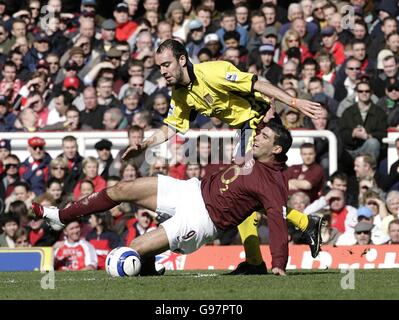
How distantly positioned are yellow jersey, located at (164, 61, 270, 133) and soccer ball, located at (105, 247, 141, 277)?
1.87 m

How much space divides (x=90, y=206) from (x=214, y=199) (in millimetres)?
1258

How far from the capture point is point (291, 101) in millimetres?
11641

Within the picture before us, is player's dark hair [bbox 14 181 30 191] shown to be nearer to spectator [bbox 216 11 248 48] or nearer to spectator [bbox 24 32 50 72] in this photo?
spectator [bbox 24 32 50 72]

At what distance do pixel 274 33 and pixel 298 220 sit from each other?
26.7ft

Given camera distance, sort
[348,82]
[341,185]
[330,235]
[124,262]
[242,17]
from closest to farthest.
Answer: [124,262], [330,235], [341,185], [348,82], [242,17]

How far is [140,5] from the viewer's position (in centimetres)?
2259

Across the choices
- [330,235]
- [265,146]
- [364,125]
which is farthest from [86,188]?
[265,146]

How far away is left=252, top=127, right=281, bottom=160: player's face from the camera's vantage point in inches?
468

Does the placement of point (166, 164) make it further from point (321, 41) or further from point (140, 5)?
point (140, 5)

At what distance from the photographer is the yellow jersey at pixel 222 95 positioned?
12.4 metres

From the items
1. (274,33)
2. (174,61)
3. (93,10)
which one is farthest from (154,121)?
(174,61)

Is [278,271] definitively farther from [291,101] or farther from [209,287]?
[291,101]

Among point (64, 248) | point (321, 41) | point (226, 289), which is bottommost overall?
point (64, 248)

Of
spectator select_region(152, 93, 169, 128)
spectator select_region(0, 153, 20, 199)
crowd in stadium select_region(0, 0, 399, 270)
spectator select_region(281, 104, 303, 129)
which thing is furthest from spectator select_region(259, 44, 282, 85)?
spectator select_region(0, 153, 20, 199)
